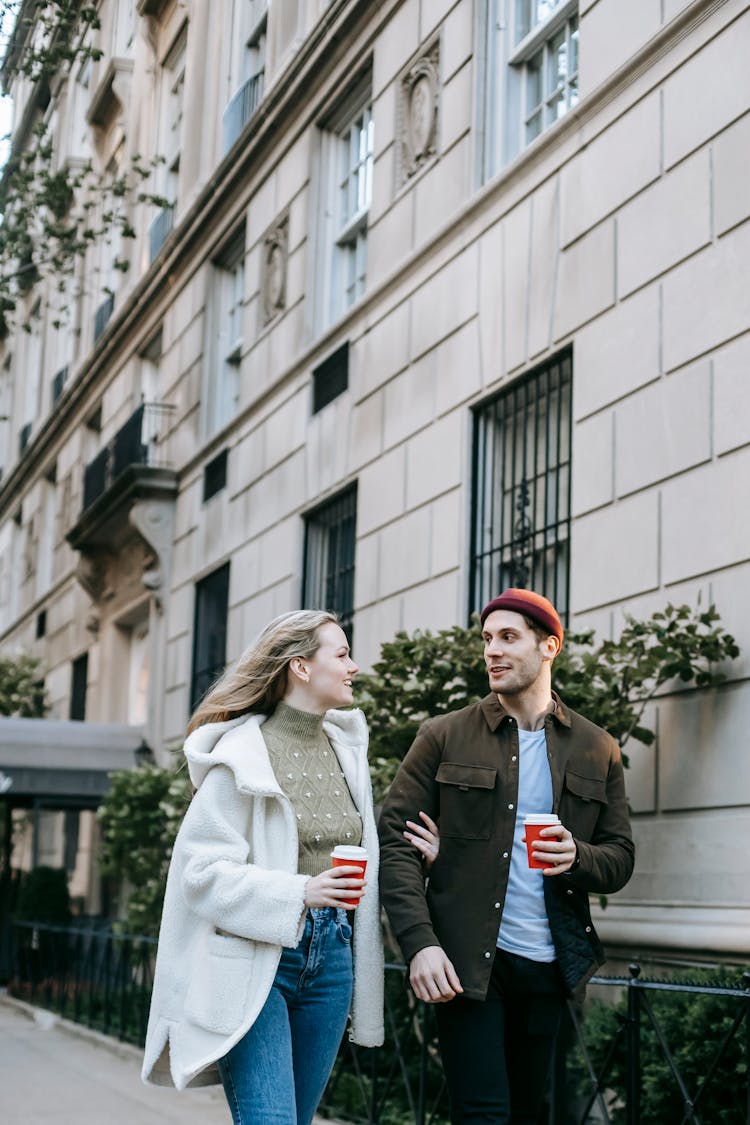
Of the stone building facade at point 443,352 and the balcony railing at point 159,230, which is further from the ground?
the balcony railing at point 159,230

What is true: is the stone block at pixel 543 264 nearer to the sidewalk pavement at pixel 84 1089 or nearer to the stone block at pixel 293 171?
the sidewalk pavement at pixel 84 1089

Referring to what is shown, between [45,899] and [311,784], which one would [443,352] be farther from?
[45,899]

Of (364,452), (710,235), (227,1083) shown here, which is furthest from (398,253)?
(227,1083)

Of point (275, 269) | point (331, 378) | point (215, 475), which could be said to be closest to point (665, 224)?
point (331, 378)

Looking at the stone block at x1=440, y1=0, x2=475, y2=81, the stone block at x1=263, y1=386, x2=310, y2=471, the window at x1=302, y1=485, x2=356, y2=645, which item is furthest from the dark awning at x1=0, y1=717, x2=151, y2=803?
the stone block at x1=440, y1=0, x2=475, y2=81

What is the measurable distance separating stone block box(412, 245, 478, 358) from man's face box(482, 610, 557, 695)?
7.15m

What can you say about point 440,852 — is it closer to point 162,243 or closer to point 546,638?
point 546,638

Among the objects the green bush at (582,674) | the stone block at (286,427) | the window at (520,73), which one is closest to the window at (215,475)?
the stone block at (286,427)

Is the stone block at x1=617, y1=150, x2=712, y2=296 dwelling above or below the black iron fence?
above

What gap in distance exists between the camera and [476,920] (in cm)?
421

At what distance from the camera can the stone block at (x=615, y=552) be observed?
8.71 metres

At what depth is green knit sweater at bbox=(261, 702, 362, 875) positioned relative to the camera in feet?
13.7

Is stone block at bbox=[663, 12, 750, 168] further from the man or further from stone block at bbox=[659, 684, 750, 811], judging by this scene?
the man

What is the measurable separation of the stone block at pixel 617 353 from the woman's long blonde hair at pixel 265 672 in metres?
4.95
